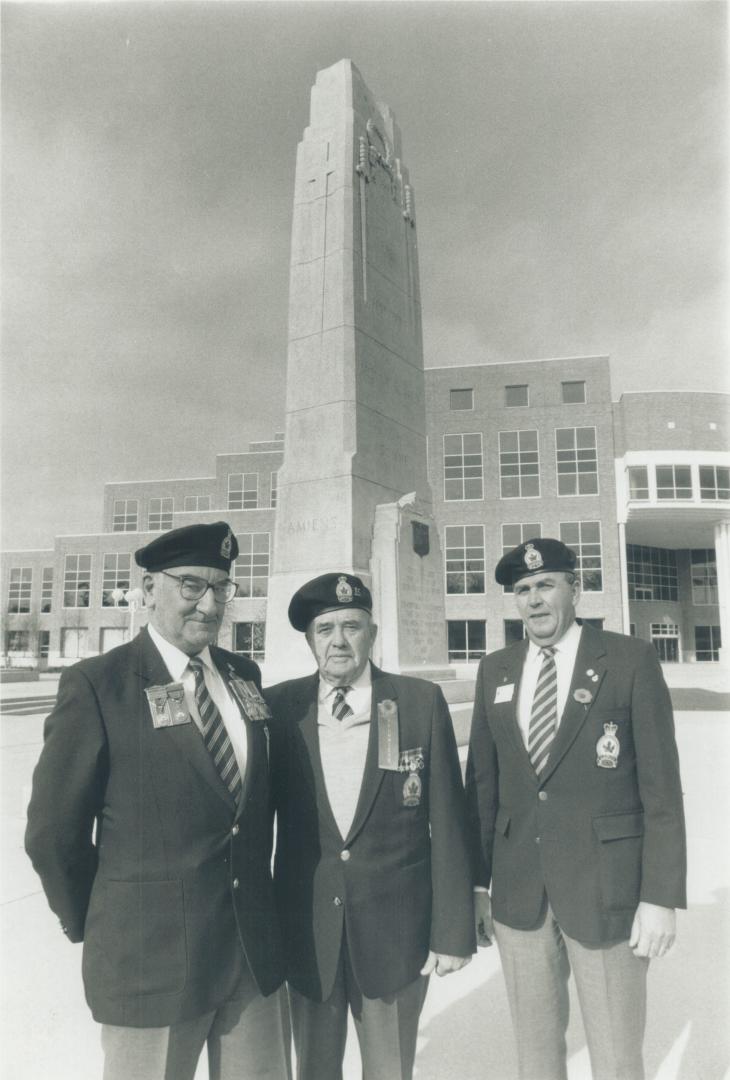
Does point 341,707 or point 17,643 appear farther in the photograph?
point 17,643

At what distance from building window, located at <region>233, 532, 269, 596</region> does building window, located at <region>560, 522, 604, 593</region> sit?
18.3m

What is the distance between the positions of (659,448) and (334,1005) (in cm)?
4439

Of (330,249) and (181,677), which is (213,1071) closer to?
(181,677)

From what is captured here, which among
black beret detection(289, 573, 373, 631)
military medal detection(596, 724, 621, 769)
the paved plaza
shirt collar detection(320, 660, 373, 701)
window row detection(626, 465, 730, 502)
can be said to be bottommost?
the paved plaza

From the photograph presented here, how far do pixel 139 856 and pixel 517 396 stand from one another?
43.5 meters

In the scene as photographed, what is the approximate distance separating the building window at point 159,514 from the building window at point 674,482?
36.5 metres

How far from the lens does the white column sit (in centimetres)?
4259

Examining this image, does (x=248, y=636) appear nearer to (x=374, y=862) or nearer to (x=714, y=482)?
(x=714, y=482)

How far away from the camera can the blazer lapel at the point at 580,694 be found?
8.74 ft

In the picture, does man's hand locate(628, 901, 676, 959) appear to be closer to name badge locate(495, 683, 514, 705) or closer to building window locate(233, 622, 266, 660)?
name badge locate(495, 683, 514, 705)

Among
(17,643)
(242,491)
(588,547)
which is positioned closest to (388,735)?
(588,547)

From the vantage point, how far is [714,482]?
139 feet

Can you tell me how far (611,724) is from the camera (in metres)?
2.68

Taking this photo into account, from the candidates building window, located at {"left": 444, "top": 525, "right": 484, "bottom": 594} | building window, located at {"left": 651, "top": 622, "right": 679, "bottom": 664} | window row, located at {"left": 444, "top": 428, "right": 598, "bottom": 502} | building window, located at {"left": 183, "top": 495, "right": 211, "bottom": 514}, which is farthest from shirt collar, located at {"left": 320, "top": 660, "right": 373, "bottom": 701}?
building window, located at {"left": 183, "top": 495, "right": 211, "bottom": 514}
